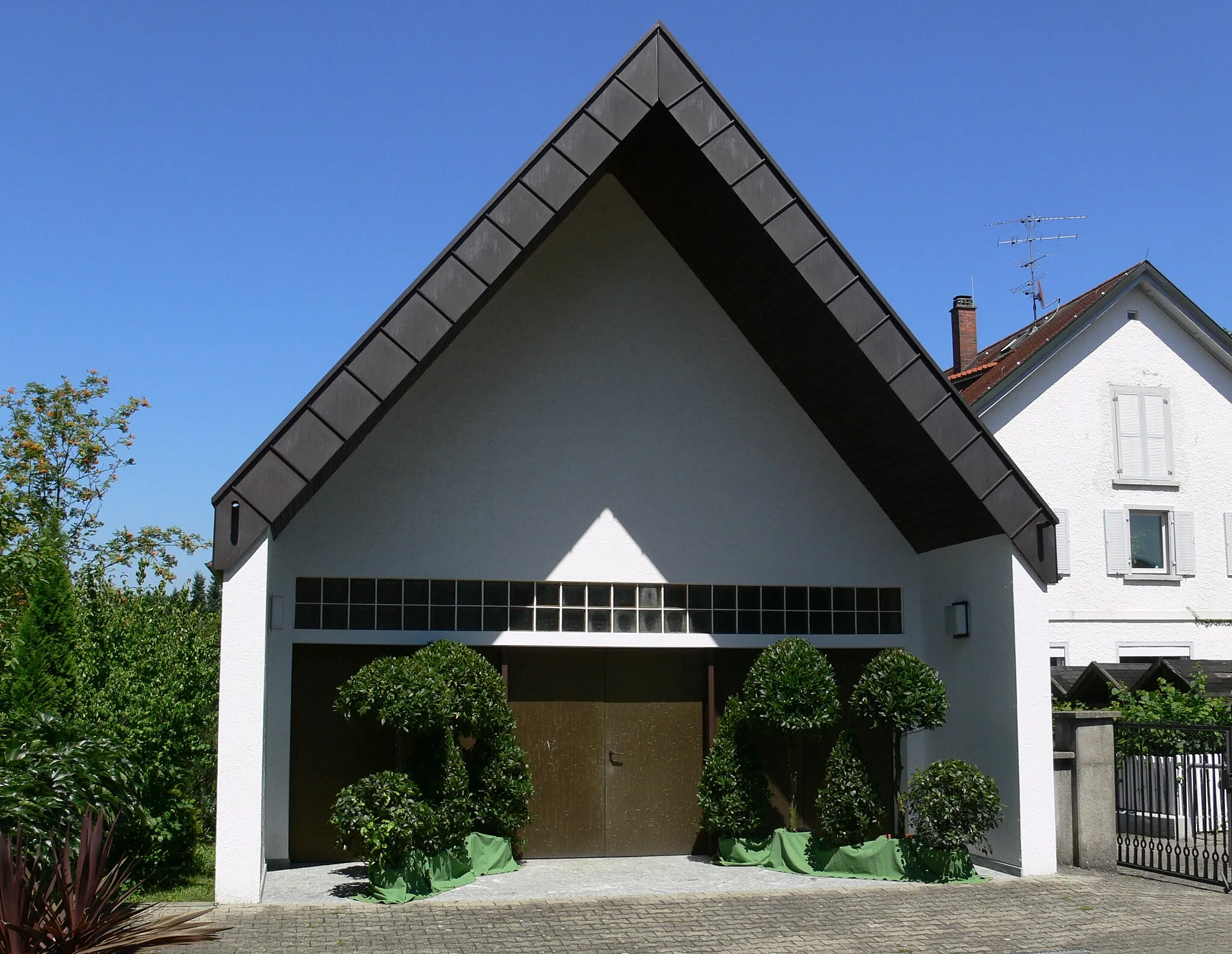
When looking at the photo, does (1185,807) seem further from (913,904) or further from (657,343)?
(657,343)

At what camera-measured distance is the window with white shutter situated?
19.7 meters

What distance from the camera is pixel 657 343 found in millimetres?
12578

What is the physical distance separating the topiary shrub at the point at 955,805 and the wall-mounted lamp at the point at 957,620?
1.58m

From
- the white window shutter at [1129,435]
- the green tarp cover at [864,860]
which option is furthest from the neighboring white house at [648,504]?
the white window shutter at [1129,435]

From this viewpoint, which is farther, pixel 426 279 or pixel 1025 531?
pixel 1025 531

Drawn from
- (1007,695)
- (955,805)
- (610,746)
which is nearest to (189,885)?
(610,746)

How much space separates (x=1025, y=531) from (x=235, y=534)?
22.8 feet

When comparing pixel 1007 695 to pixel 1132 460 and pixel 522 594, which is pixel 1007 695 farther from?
pixel 1132 460

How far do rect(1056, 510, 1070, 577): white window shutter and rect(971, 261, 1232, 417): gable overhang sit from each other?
2090 millimetres

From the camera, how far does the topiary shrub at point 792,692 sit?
11.0 meters

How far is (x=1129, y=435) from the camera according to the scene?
1988cm

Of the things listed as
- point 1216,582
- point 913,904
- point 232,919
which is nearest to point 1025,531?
point 913,904

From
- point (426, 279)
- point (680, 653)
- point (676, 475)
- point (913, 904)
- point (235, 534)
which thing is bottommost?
point (913, 904)

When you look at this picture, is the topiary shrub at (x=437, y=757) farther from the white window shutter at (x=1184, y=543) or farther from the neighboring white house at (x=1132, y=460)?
the white window shutter at (x=1184, y=543)
